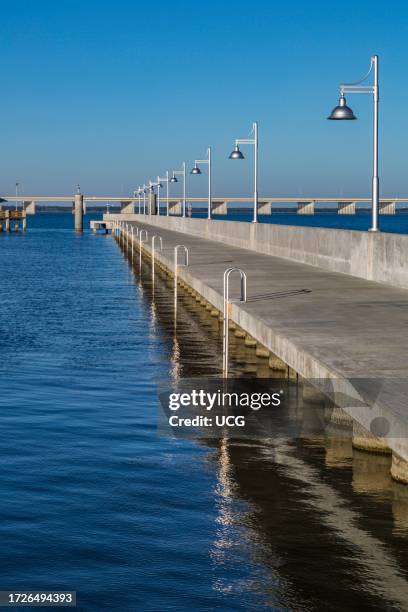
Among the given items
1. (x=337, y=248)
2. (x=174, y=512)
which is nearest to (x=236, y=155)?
(x=337, y=248)

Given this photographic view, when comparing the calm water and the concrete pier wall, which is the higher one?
the concrete pier wall

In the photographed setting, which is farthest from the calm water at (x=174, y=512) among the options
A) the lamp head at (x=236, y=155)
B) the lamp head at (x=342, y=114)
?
the lamp head at (x=236, y=155)

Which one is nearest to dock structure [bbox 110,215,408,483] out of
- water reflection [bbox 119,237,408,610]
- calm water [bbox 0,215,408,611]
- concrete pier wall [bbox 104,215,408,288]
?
concrete pier wall [bbox 104,215,408,288]

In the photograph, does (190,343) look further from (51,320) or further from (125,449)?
(125,449)

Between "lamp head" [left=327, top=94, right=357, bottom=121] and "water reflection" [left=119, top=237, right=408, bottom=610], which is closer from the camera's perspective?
"water reflection" [left=119, top=237, right=408, bottom=610]

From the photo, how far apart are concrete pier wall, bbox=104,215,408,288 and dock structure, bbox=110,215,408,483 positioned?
0.11ft

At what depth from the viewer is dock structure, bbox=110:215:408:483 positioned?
1216 centimetres

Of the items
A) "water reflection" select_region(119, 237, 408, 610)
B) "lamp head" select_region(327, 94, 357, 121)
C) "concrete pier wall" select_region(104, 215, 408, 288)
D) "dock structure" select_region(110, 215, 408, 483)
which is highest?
"lamp head" select_region(327, 94, 357, 121)

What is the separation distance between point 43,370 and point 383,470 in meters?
9.22

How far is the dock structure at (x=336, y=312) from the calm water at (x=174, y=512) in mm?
824

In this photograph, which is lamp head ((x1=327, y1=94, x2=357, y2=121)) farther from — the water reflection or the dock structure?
the water reflection

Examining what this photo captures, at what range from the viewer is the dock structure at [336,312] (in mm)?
12164

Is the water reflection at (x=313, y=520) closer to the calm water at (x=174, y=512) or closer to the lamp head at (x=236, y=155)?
the calm water at (x=174, y=512)

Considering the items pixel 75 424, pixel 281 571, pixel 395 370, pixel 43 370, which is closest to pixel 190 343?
pixel 43 370
